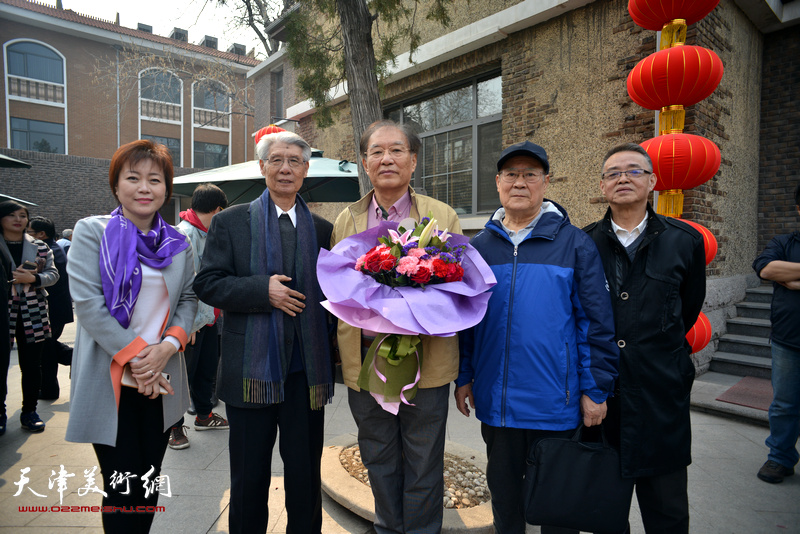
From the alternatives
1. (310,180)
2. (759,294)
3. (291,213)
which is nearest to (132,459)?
(291,213)

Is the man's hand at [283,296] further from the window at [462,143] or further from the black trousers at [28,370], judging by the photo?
the window at [462,143]

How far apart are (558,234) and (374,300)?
92 centimetres

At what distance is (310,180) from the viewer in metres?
6.06

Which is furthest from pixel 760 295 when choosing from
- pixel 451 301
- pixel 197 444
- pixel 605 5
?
pixel 197 444

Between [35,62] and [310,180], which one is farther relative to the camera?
[35,62]

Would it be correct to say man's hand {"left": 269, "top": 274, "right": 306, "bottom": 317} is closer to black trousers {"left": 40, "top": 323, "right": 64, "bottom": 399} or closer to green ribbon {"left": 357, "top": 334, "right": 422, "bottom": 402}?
green ribbon {"left": 357, "top": 334, "right": 422, "bottom": 402}

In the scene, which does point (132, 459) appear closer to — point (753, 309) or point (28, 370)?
point (28, 370)

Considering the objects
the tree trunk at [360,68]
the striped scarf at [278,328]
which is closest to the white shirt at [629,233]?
the striped scarf at [278,328]

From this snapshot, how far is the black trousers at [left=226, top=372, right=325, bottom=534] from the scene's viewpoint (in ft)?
6.59

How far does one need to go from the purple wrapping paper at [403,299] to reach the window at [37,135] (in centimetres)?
2763

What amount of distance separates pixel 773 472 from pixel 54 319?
22.8 feet

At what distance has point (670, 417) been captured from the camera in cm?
195

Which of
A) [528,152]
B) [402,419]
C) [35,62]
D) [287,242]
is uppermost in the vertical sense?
[35,62]

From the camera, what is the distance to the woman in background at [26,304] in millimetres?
3904
